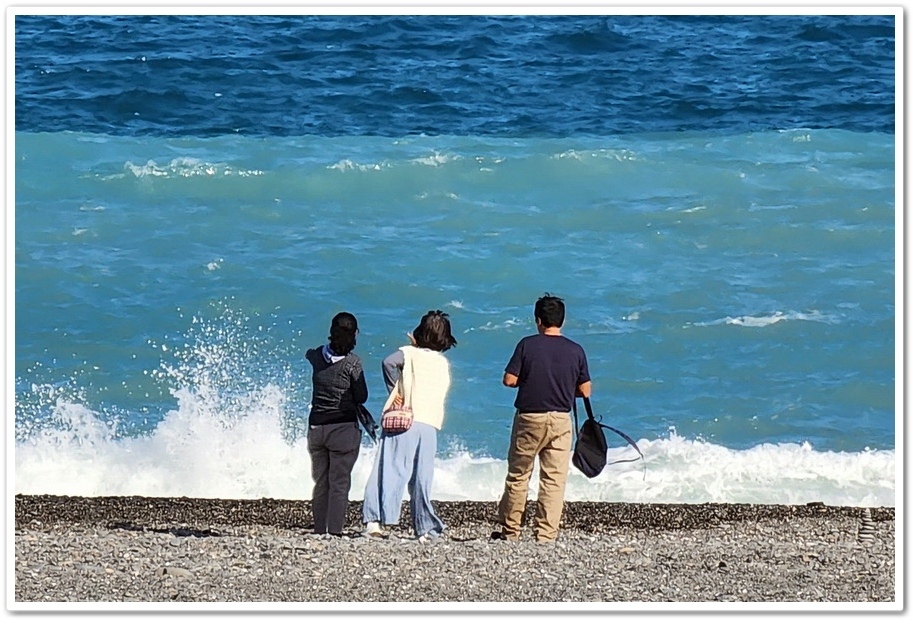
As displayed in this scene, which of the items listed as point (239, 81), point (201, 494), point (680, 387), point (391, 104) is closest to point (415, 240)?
point (391, 104)

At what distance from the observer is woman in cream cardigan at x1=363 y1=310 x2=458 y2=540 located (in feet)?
20.8

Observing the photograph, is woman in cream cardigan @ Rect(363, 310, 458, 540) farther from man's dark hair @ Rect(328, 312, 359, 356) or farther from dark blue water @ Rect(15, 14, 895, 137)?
dark blue water @ Rect(15, 14, 895, 137)

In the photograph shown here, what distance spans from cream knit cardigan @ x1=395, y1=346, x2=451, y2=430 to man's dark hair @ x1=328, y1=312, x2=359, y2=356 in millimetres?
270

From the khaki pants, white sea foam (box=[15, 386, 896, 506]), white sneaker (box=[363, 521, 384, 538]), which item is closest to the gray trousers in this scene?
white sneaker (box=[363, 521, 384, 538])

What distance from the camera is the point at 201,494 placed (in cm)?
912

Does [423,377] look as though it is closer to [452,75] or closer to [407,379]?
[407,379]

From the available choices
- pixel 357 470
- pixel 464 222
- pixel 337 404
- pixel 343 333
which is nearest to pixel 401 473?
pixel 337 404

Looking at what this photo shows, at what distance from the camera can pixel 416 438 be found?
6453 millimetres

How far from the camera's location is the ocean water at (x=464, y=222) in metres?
10.6

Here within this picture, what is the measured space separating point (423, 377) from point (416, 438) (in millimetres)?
331

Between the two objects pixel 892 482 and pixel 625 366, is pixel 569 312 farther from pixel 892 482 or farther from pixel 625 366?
pixel 892 482

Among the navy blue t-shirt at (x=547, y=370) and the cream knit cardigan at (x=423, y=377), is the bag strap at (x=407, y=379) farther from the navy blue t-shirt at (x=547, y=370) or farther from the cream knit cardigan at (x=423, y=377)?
the navy blue t-shirt at (x=547, y=370)

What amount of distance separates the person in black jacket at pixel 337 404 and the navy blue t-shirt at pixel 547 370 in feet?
2.59

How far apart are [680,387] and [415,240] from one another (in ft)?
10.7
